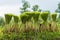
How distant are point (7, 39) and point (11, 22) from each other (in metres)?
0.60

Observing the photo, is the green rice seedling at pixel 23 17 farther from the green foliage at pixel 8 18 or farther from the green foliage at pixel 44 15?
the green foliage at pixel 44 15

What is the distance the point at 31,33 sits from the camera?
265 inches

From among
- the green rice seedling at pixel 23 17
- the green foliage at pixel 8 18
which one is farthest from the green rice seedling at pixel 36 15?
the green foliage at pixel 8 18

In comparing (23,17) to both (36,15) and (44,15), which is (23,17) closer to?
(36,15)

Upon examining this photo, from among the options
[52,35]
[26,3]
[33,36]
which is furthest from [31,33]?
[26,3]

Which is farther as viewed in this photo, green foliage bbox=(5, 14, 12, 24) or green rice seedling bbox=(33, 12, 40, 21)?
green foliage bbox=(5, 14, 12, 24)

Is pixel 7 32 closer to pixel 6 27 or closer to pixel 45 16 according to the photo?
pixel 6 27

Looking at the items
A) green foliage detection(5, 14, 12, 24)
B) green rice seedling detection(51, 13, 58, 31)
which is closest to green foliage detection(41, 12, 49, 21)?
green rice seedling detection(51, 13, 58, 31)

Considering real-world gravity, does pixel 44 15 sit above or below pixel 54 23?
above

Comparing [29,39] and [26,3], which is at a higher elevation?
[26,3]

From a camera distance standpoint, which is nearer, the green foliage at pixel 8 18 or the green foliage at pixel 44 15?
the green foliage at pixel 44 15

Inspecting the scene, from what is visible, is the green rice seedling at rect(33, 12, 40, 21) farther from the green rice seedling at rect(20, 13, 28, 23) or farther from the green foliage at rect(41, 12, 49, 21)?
the green rice seedling at rect(20, 13, 28, 23)

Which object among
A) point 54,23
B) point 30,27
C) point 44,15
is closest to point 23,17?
point 30,27

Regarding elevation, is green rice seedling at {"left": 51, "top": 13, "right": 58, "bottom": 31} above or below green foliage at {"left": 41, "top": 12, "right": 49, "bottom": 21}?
below
